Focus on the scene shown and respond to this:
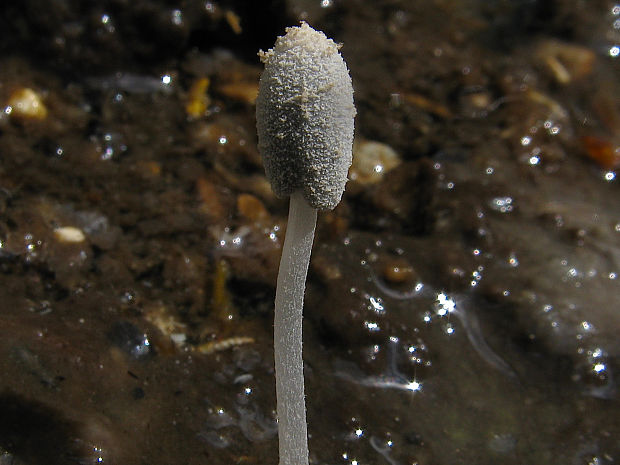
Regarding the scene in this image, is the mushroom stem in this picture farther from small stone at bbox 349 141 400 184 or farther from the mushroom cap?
small stone at bbox 349 141 400 184

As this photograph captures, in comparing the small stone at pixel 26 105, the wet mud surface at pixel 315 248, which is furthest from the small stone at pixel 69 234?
the small stone at pixel 26 105

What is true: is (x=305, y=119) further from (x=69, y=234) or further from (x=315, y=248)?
(x=69, y=234)

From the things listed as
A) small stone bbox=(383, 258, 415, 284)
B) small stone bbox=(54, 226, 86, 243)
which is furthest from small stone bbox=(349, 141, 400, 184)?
small stone bbox=(54, 226, 86, 243)

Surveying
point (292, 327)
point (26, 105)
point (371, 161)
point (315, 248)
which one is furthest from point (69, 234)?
point (371, 161)

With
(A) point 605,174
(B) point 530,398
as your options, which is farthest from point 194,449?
(A) point 605,174

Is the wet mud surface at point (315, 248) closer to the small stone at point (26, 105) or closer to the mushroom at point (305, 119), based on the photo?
the small stone at point (26, 105)

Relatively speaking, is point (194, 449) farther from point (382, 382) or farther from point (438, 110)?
point (438, 110)

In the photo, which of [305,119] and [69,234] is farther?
[69,234]
